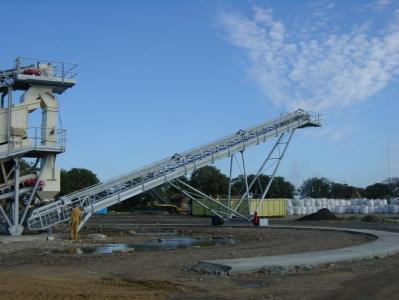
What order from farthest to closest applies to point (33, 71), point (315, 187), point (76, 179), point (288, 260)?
1. point (315, 187)
2. point (76, 179)
3. point (33, 71)
4. point (288, 260)

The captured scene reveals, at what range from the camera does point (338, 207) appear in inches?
2928

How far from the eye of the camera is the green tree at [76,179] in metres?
101

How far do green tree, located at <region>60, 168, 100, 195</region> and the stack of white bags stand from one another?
45338 mm

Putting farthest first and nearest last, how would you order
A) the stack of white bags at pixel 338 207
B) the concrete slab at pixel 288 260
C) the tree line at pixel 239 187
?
the tree line at pixel 239 187 → the stack of white bags at pixel 338 207 → the concrete slab at pixel 288 260

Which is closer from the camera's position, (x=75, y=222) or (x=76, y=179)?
(x=75, y=222)

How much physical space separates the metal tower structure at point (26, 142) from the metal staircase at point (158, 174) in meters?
1.16

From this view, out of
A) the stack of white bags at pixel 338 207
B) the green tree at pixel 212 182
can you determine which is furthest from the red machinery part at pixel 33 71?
the green tree at pixel 212 182

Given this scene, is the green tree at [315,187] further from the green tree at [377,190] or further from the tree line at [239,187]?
the green tree at [377,190]

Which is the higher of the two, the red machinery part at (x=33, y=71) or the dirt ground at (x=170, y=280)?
the red machinery part at (x=33, y=71)

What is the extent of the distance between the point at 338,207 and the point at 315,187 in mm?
109369

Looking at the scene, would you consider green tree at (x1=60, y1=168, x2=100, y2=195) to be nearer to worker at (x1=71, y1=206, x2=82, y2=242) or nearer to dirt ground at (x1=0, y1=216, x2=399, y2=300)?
worker at (x1=71, y1=206, x2=82, y2=242)

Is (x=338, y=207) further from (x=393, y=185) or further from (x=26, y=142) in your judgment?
(x=393, y=185)

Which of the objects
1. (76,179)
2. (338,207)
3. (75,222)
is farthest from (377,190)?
(75,222)

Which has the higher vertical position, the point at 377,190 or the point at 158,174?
the point at 377,190
